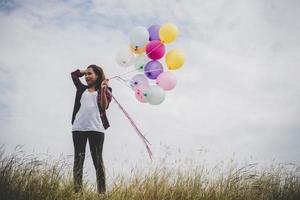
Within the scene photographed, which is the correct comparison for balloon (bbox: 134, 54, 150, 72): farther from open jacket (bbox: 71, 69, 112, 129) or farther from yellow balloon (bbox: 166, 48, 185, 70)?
open jacket (bbox: 71, 69, 112, 129)

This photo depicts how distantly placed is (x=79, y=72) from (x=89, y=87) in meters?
0.28

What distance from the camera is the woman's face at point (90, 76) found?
4.50m

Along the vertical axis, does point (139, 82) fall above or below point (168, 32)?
below

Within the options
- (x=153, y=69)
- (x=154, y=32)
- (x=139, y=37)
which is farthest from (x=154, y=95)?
(x=154, y=32)

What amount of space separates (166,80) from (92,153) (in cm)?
143

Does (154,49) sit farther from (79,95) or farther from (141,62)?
(79,95)

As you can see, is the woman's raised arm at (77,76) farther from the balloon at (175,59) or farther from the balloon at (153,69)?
the balloon at (175,59)

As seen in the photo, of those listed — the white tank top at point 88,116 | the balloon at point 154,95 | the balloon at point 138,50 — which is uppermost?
the balloon at point 138,50

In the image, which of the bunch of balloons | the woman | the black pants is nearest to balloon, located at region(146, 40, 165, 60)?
the bunch of balloons

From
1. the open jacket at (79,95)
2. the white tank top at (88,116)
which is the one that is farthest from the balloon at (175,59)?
the white tank top at (88,116)

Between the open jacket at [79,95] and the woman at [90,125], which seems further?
the open jacket at [79,95]

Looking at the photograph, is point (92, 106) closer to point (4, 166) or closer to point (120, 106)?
point (120, 106)

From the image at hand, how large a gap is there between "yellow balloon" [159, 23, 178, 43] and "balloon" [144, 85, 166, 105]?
0.67 meters

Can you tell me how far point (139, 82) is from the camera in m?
4.96
